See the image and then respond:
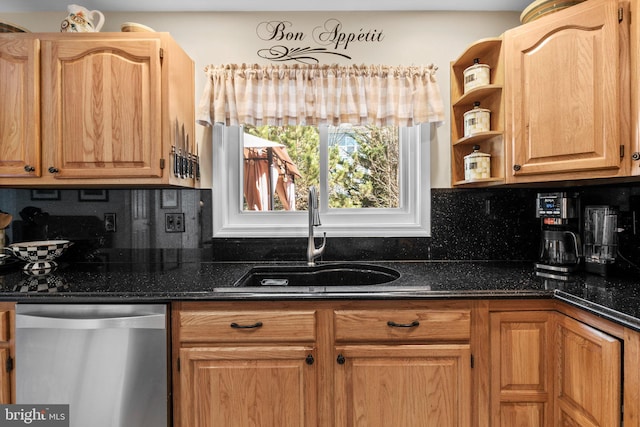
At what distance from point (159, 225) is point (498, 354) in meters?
1.80

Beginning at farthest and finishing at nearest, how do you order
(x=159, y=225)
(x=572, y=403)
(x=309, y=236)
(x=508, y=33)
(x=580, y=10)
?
(x=159, y=225), (x=309, y=236), (x=508, y=33), (x=580, y=10), (x=572, y=403)

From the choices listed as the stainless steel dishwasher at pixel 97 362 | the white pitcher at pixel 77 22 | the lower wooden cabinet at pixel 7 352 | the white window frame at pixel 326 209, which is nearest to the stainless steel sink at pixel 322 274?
the white window frame at pixel 326 209

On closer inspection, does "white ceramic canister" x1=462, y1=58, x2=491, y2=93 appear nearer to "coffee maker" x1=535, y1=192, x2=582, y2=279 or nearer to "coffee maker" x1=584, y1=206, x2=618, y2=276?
"coffee maker" x1=535, y1=192, x2=582, y2=279

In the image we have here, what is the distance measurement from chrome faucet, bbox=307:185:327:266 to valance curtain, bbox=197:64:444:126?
43 cm

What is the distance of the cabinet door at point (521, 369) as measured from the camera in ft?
4.43

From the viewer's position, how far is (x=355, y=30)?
201 centimetres

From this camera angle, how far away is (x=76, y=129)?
1642 millimetres

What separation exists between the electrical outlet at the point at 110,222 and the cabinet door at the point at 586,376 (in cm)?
222

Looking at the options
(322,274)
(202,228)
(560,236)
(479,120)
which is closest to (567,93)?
(479,120)

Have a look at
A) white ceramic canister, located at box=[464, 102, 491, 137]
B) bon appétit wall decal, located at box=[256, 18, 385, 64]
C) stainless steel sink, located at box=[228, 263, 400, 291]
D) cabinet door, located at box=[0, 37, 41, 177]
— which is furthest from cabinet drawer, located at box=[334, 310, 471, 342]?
cabinet door, located at box=[0, 37, 41, 177]

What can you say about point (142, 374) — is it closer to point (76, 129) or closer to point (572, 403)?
point (76, 129)

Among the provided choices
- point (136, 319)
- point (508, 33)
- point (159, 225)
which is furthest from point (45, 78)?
point (508, 33)

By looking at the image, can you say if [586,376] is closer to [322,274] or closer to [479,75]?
[322,274]

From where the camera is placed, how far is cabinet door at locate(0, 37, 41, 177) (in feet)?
5.34
